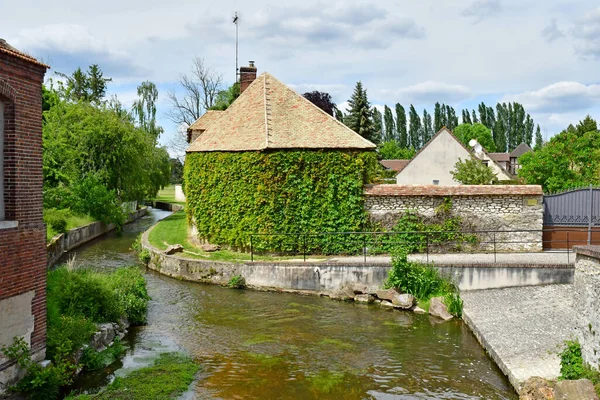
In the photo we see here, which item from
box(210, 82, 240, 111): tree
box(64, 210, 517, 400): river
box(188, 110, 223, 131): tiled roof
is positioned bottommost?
box(64, 210, 517, 400): river

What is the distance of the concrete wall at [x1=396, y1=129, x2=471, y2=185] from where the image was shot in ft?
134

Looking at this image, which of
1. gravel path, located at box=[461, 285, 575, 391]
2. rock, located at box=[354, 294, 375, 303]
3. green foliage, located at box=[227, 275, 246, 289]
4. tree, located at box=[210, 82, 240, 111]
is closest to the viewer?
gravel path, located at box=[461, 285, 575, 391]

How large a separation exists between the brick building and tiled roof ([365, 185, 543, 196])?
498 inches

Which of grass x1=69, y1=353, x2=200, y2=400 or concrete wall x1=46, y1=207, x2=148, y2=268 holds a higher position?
concrete wall x1=46, y1=207, x2=148, y2=268

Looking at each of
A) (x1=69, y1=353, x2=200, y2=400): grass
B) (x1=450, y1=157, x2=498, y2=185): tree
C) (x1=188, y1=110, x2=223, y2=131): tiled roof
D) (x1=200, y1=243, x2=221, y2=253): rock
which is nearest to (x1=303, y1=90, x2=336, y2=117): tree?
(x1=188, y1=110, x2=223, y2=131): tiled roof

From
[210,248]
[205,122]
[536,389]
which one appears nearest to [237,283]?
[210,248]

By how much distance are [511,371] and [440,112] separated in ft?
335

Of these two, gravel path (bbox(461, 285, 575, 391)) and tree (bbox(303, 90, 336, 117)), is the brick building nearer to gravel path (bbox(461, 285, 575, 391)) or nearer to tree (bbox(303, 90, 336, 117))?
gravel path (bbox(461, 285, 575, 391))

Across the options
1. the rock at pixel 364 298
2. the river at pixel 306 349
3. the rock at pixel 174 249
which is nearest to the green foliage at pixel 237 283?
the river at pixel 306 349

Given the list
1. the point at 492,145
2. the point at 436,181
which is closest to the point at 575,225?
the point at 436,181

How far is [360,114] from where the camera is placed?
45469mm

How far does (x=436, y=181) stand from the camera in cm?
4169

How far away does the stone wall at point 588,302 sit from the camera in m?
8.40

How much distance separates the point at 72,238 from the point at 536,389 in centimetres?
2385
